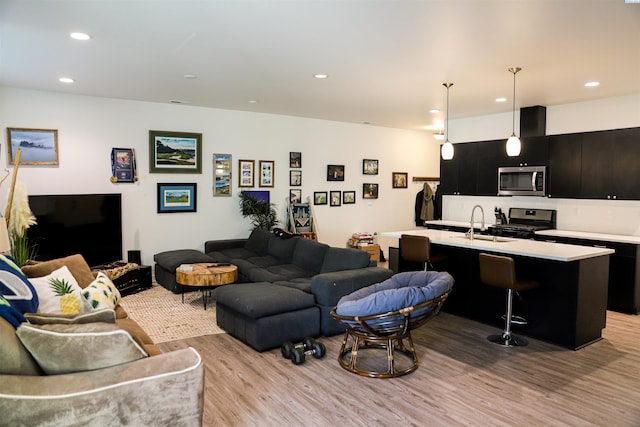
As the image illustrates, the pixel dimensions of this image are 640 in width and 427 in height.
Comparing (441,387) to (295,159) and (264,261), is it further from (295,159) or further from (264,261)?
(295,159)

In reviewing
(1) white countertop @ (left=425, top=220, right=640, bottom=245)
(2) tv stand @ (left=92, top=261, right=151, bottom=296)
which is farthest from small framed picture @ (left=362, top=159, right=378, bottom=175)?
(2) tv stand @ (left=92, top=261, right=151, bottom=296)

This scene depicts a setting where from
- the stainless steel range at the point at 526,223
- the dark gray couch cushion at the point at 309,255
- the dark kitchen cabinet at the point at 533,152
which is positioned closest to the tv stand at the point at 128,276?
the dark gray couch cushion at the point at 309,255

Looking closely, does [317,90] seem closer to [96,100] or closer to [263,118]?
[263,118]

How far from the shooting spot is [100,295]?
3359 mm

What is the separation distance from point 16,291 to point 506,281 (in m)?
3.80

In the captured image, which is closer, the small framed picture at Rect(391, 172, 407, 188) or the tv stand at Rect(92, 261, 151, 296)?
the tv stand at Rect(92, 261, 151, 296)

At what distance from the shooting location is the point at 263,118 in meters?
7.58

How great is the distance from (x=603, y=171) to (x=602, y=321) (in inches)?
92.1

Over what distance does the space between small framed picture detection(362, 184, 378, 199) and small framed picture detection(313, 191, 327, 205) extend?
98cm

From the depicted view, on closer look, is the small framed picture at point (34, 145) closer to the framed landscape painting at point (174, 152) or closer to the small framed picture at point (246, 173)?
the framed landscape painting at point (174, 152)

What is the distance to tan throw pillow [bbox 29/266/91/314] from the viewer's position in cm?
294

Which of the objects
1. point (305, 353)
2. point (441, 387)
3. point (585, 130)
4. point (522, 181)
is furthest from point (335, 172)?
point (441, 387)

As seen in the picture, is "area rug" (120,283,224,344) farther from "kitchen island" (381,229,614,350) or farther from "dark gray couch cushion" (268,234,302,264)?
"kitchen island" (381,229,614,350)

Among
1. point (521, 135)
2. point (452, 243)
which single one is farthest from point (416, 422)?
point (521, 135)
